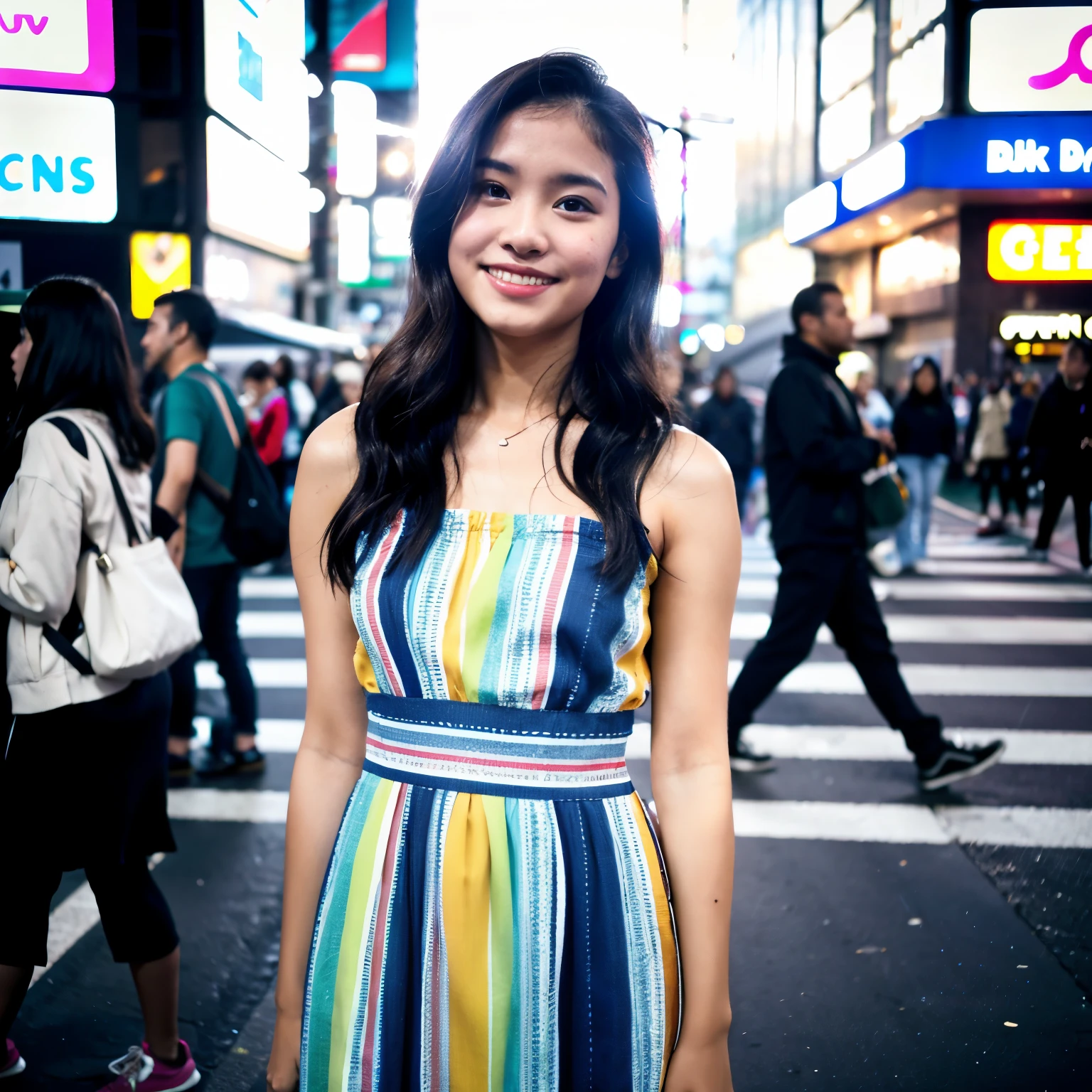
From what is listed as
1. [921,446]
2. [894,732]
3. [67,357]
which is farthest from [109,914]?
[921,446]

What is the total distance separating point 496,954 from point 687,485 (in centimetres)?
67

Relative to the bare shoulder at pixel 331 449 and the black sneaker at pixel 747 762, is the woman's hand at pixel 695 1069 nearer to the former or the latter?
the bare shoulder at pixel 331 449

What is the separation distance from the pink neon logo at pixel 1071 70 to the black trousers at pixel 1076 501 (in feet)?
3.30

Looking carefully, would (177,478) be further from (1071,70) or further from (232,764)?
(1071,70)

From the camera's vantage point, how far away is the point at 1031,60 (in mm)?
2086

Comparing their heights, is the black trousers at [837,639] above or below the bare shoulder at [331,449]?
below

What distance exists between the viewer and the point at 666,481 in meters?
1.59

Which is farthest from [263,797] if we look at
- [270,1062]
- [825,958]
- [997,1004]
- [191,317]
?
[270,1062]

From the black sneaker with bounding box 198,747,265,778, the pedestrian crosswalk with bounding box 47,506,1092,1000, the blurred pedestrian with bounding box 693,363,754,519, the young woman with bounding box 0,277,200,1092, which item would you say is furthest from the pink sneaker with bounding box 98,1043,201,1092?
the blurred pedestrian with bounding box 693,363,754,519

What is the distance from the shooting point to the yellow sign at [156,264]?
2.44m

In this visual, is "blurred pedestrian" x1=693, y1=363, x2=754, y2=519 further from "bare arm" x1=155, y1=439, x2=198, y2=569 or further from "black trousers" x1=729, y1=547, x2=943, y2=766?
"bare arm" x1=155, y1=439, x2=198, y2=569

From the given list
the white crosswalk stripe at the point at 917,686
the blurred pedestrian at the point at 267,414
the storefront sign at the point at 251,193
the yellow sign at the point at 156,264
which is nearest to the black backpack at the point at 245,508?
the white crosswalk stripe at the point at 917,686

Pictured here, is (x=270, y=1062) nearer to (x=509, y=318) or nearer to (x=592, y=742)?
(x=592, y=742)

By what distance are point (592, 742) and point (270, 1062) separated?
2.15 feet
